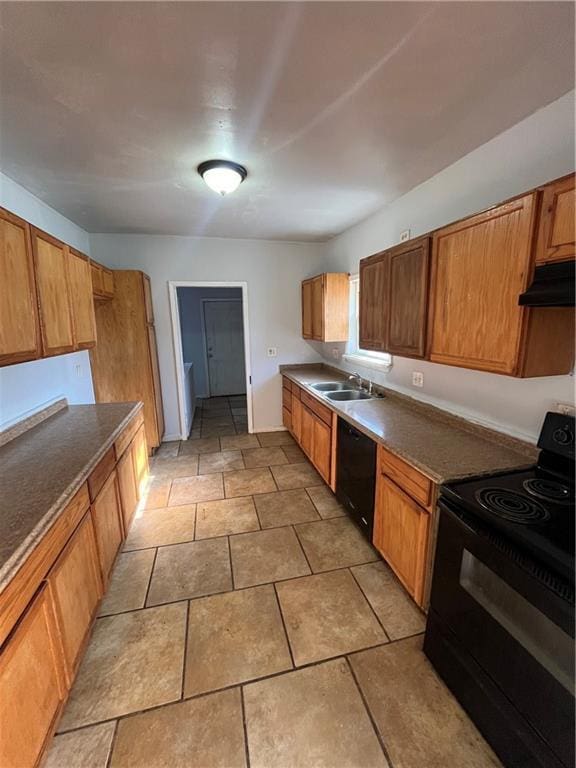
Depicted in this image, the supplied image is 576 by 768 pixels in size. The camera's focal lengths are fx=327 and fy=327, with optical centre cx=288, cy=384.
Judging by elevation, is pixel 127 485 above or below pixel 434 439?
below

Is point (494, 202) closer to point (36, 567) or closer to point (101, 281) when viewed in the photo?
point (36, 567)

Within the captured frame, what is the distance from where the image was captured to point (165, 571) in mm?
2168

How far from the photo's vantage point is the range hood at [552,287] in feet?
3.94

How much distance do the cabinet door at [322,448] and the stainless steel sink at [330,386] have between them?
1.47 feet

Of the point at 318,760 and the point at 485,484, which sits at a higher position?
the point at 485,484

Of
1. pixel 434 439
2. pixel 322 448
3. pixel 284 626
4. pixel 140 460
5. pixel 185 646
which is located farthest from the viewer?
pixel 322 448

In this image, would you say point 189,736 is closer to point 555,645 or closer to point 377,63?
point 555,645

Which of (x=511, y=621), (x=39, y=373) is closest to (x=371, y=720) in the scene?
(x=511, y=621)

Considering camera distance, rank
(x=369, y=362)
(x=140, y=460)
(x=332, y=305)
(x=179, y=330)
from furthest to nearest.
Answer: (x=179, y=330)
(x=332, y=305)
(x=369, y=362)
(x=140, y=460)

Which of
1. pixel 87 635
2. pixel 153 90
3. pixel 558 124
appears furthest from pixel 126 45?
pixel 87 635

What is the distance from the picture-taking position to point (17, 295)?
1691 mm

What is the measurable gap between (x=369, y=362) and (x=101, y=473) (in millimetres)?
2492

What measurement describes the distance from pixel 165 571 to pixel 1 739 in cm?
121

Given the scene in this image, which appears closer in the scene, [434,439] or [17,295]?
[17,295]
